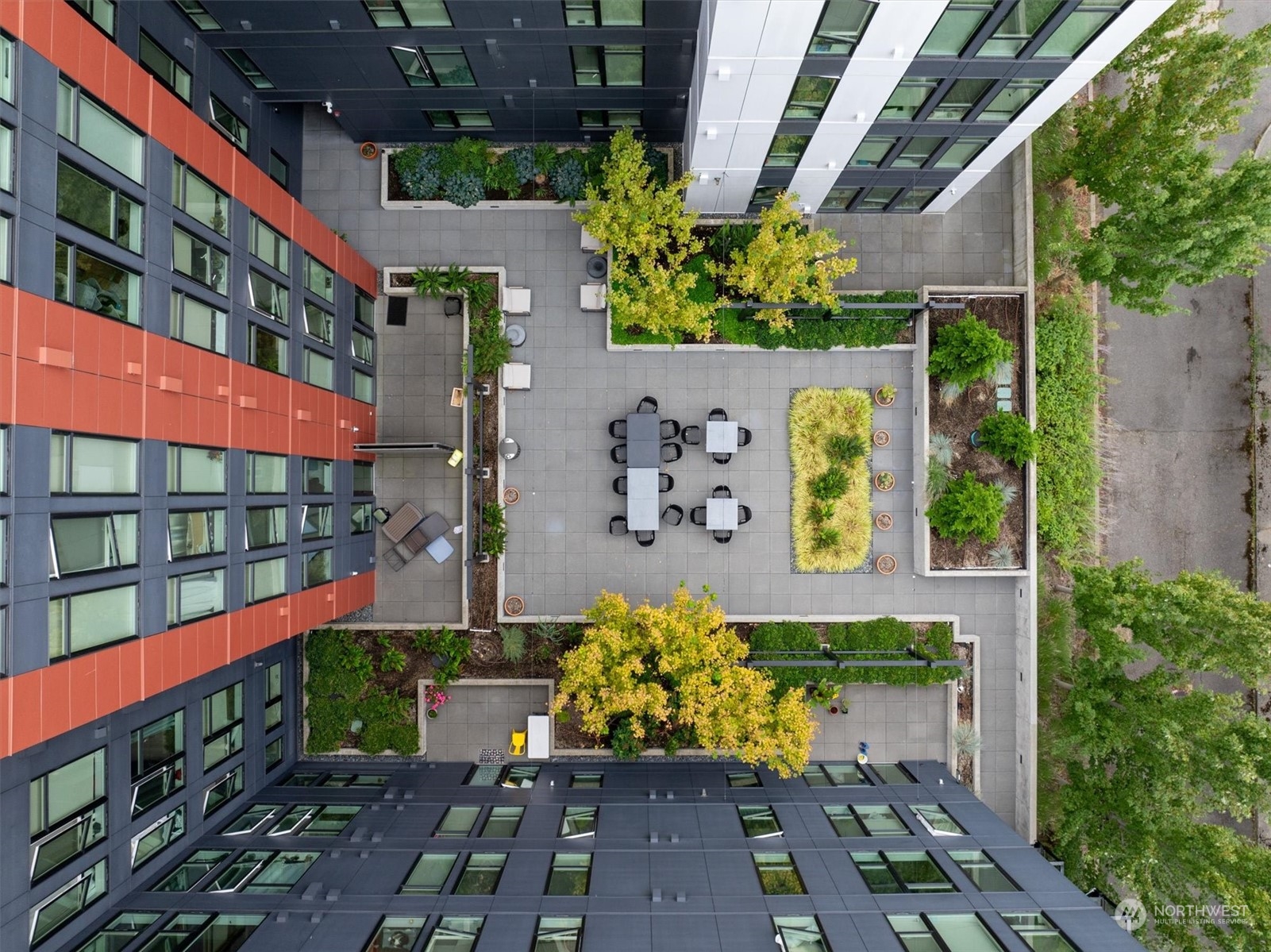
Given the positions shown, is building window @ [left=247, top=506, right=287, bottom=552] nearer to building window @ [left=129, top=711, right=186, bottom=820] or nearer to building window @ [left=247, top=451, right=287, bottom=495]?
building window @ [left=247, top=451, right=287, bottom=495]

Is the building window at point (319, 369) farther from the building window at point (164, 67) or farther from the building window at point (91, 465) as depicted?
the building window at point (164, 67)

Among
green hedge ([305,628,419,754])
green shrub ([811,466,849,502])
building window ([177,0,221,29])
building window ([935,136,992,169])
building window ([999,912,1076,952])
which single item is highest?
building window ([177,0,221,29])

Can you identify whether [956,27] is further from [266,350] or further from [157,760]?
[157,760]

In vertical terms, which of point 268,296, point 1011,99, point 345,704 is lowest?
point 345,704

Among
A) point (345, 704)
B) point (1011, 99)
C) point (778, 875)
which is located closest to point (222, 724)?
point (345, 704)

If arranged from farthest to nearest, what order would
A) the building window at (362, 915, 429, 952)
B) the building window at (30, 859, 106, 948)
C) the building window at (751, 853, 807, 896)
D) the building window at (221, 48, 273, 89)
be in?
the building window at (221, 48, 273, 89)
the building window at (751, 853, 807, 896)
the building window at (362, 915, 429, 952)
the building window at (30, 859, 106, 948)

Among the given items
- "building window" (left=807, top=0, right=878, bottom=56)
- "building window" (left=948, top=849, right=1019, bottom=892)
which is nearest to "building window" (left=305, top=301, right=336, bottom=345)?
"building window" (left=807, top=0, right=878, bottom=56)
